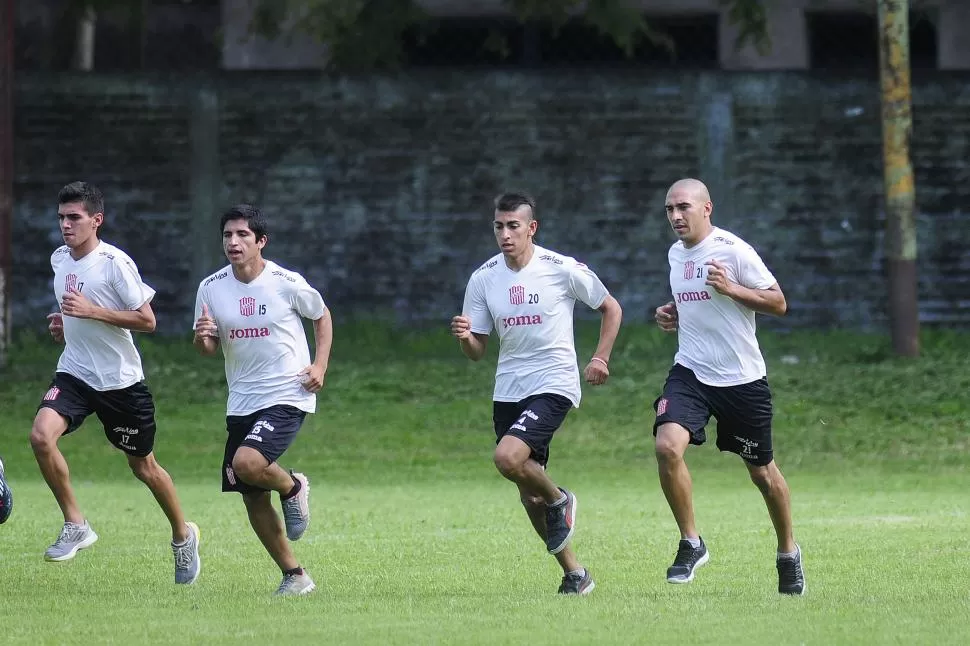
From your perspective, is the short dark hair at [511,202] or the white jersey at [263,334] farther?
the short dark hair at [511,202]

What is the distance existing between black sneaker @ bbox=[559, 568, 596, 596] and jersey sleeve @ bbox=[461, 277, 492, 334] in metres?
1.50

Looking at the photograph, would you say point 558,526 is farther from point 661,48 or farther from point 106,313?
point 661,48

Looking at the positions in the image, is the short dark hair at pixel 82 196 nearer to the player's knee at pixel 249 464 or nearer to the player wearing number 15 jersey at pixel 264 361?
the player wearing number 15 jersey at pixel 264 361

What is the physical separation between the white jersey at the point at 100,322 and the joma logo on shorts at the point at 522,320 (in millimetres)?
2220

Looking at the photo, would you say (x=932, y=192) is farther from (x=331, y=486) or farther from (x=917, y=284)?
(x=331, y=486)

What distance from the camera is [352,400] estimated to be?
19.8m

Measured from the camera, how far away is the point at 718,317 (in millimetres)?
9609

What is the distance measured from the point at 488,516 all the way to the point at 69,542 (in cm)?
396

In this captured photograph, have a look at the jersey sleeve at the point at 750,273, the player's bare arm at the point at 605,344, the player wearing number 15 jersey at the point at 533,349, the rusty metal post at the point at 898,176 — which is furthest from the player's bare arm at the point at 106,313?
the rusty metal post at the point at 898,176

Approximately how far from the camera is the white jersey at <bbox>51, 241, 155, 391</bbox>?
10484mm

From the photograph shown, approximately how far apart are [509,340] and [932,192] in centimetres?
1376

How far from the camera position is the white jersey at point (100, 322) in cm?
1048

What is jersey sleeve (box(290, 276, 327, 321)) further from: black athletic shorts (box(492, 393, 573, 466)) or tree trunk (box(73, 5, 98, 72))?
tree trunk (box(73, 5, 98, 72))

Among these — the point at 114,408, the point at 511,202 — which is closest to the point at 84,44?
the point at 114,408
